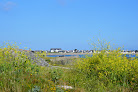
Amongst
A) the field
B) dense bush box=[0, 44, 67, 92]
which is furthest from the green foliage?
dense bush box=[0, 44, 67, 92]

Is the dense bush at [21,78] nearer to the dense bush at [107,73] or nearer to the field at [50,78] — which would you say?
the field at [50,78]

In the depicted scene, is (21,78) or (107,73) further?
(107,73)

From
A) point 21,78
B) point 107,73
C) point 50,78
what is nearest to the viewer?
point 21,78

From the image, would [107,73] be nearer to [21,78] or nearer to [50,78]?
[50,78]

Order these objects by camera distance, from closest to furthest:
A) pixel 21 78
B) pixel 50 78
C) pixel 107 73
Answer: pixel 21 78 < pixel 50 78 < pixel 107 73

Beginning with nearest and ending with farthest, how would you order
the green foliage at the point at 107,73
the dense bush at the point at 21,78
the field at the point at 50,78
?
1. the dense bush at the point at 21,78
2. the field at the point at 50,78
3. the green foliage at the point at 107,73

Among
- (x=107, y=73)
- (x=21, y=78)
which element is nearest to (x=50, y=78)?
(x=21, y=78)

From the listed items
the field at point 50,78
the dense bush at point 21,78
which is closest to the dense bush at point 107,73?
the field at point 50,78

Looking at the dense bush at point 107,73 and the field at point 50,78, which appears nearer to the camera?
the field at point 50,78

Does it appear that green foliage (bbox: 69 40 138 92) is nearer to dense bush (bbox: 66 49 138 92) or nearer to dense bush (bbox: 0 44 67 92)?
dense bush (bbox: 66 49 138 92)

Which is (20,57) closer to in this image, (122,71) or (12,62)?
(12,62)

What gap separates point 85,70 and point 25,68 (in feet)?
12.7

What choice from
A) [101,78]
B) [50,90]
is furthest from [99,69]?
[50,90]

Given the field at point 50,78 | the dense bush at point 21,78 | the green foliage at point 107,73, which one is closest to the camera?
the dense bush at point 21,78
